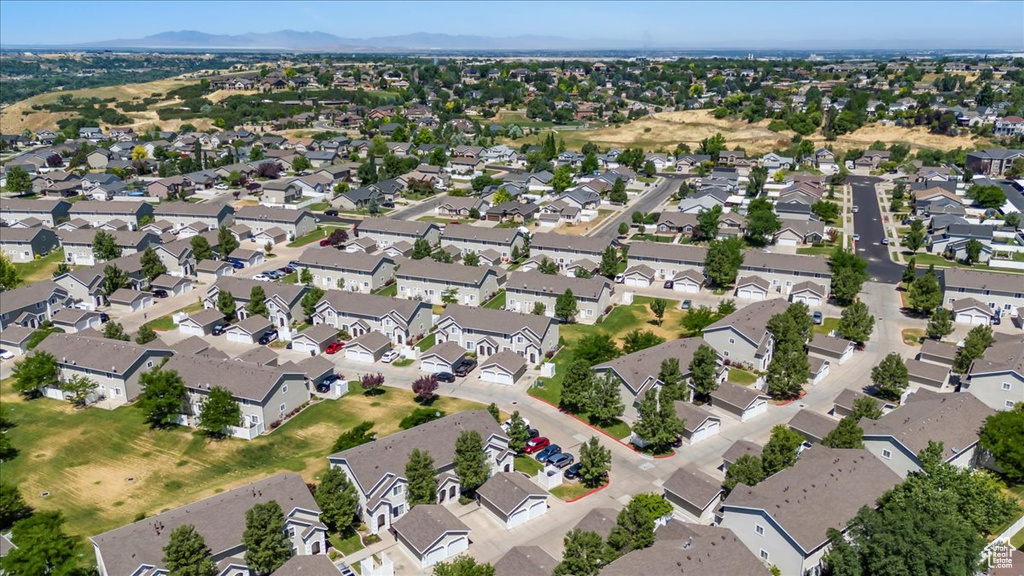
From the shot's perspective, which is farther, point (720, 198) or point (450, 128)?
point (450, 128)

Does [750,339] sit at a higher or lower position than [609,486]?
higher

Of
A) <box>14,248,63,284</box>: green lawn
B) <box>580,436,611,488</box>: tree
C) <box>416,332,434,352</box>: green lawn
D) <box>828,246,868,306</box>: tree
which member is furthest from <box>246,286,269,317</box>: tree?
<box>828,246,868,306</box>: tree

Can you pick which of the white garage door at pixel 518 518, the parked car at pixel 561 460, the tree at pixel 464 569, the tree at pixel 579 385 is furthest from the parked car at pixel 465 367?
the tree at pixel 464 569

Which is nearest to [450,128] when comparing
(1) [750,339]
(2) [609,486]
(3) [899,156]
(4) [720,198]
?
(4) [720,198]

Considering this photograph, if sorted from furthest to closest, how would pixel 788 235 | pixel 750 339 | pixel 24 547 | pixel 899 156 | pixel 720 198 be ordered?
pixel 899 156, pixel 720 198, pixel 788 235, pixel 750 339, pixel 24 547

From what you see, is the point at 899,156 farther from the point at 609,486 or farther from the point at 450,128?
the point at 609,486

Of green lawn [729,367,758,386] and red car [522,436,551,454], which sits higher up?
green lawn [729,367,758,386]

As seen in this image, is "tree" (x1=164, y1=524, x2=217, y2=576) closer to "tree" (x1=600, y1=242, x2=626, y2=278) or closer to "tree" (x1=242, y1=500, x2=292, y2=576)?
"tree" (x1=242, y1=500, x2=292, y2=576)
